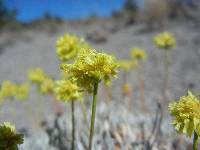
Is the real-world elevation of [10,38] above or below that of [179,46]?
above

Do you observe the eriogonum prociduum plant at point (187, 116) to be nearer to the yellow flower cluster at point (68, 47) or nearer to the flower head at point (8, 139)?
the flower head at point (8, 139)

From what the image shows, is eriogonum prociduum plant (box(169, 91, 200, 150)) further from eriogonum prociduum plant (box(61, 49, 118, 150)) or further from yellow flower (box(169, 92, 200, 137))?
eriogonum prociduum plant (box(61, 49, 118, 150))

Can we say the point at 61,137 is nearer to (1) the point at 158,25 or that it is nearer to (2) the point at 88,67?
(2) the point at 88,67

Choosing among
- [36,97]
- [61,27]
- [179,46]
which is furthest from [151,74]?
[61,27]

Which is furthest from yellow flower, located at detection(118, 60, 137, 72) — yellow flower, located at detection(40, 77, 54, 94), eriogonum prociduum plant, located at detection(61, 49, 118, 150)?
eriogonum prociduum plant, located at detection(61, 49, 118, 150)

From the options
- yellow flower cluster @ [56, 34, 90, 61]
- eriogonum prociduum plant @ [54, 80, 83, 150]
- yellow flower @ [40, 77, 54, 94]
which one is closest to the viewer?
eriogonum prociduum plant @ [54, 80, 83, 150]

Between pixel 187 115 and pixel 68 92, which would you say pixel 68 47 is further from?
pixel 187 115

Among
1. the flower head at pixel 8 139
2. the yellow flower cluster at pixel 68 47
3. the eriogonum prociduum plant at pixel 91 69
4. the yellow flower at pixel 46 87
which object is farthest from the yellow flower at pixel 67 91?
the yellow flower at pixel 46 87
